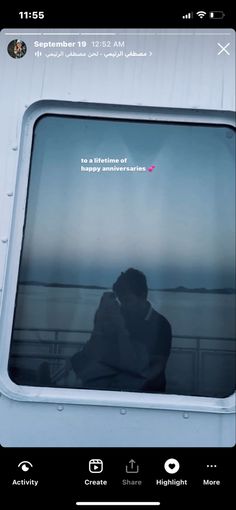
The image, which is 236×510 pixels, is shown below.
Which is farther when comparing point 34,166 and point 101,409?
point 34,166

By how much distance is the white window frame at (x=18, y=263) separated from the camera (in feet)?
7.70

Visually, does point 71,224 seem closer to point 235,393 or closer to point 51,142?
point 51,142

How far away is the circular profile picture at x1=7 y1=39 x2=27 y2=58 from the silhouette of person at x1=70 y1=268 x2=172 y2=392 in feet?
3.03

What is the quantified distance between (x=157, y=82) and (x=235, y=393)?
118 centimetres

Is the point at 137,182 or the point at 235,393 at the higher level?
the point at 137,182

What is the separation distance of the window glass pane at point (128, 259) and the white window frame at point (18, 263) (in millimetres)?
27

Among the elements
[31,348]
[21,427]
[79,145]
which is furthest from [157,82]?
[21,427]

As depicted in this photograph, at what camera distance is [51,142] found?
2.52 m
